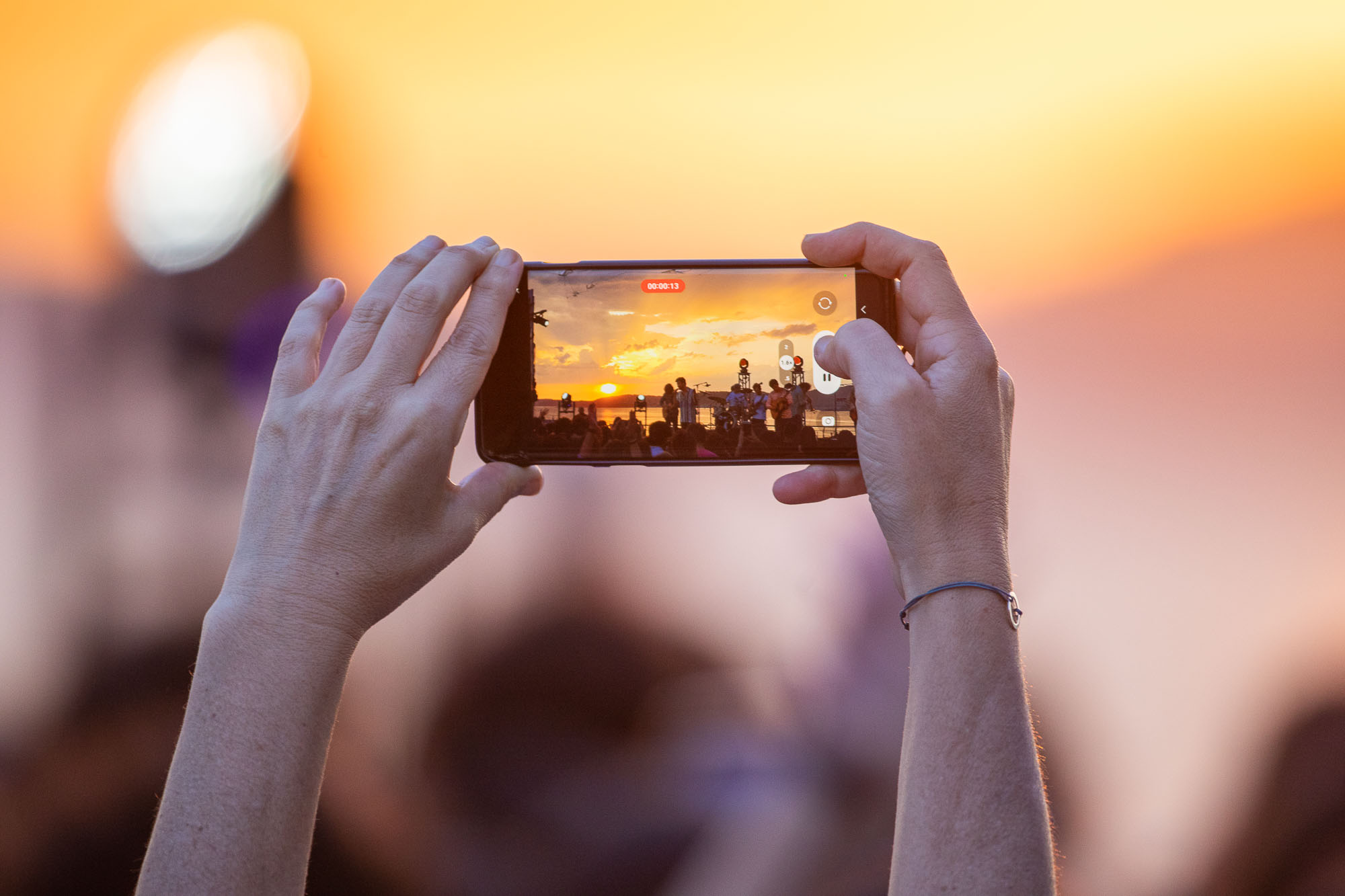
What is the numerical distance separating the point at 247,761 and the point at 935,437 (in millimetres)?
860

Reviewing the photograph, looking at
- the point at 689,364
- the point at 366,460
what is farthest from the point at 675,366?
the point at 366,460

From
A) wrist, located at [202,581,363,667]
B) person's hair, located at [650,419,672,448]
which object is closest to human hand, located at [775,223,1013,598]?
person's hair, located at [650,419,672,448]

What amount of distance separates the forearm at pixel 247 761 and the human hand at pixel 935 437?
706mm

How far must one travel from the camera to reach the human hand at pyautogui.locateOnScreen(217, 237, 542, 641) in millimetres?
773

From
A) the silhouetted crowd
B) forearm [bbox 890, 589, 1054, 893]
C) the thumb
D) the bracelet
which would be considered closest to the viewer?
forearm [bbox 890, 589, 1054, 893]

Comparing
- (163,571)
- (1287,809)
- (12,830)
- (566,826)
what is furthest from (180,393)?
(1287,809)

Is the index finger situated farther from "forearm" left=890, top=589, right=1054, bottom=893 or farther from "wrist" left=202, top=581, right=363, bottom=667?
"wrist" left=202, top=581, right=363, bottom=667

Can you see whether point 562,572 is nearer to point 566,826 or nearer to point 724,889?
point 566,826

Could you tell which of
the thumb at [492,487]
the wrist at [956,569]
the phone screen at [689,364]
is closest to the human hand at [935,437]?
the wrist at [956,569]

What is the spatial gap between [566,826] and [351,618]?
5.23ft

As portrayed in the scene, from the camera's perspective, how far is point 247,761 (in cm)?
66

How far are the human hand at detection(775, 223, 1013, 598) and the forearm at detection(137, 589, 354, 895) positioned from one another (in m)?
A: 0.71

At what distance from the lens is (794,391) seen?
1169 mm

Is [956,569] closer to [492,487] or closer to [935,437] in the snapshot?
[935,437]
